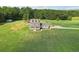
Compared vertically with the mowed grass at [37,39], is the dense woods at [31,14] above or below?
above

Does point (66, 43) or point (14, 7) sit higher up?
point (14, 7)

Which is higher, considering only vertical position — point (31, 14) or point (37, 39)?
point (31, 14)
